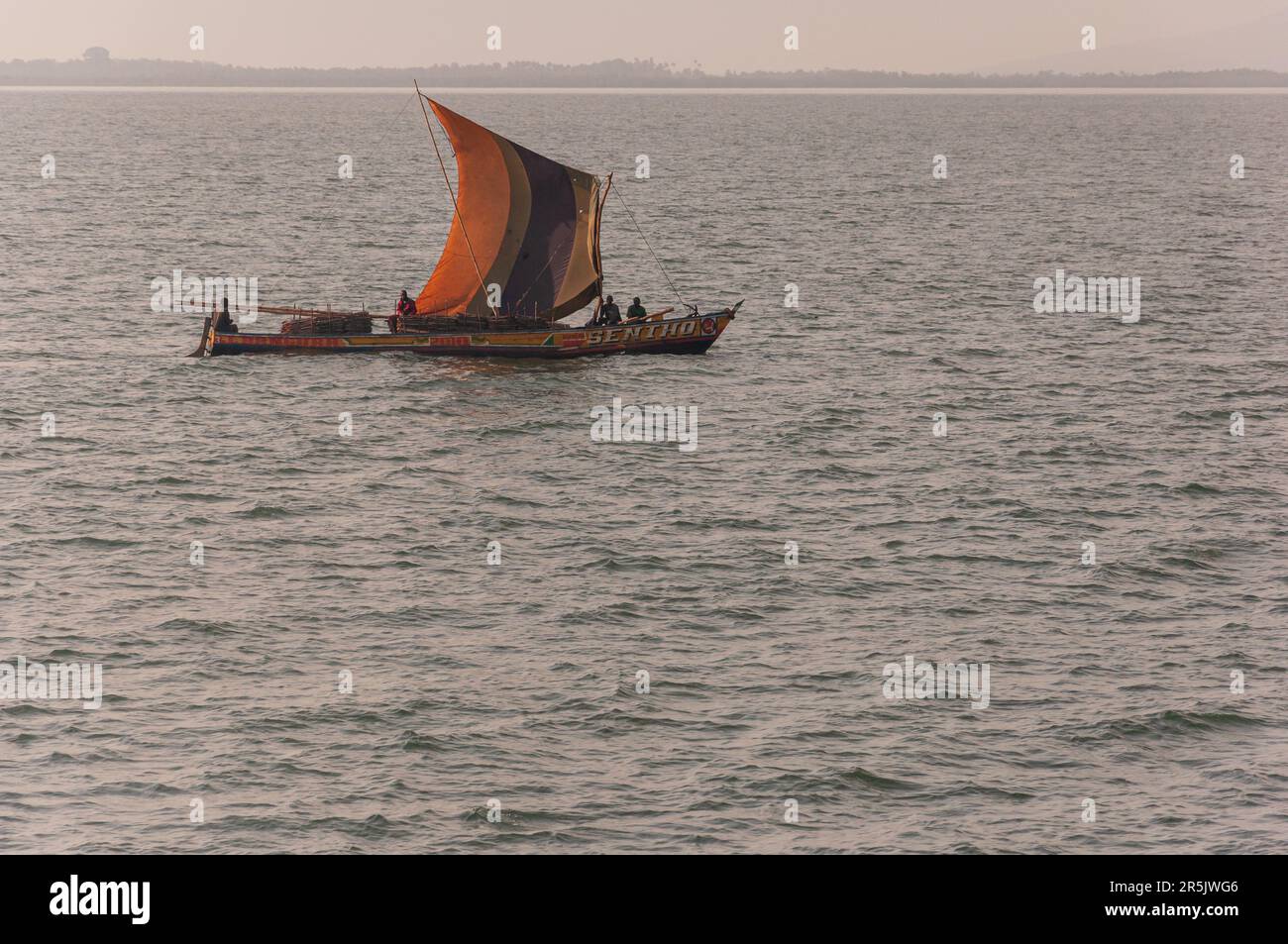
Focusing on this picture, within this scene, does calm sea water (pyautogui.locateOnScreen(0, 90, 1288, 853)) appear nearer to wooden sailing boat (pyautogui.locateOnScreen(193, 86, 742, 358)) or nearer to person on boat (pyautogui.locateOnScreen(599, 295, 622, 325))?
wooden sailing boat (pyautogui.locateOnScreen(193, 86, 742, 358))

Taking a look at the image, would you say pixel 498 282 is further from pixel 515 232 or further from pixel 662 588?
pixel 662 588

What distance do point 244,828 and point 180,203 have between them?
361 feet

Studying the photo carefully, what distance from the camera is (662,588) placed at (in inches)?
1533

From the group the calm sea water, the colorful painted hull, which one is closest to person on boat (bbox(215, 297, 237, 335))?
the colorful painted hull

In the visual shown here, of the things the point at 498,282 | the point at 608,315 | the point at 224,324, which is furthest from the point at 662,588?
the point at 224,324

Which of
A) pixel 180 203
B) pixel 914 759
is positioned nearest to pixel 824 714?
pixel 914 759

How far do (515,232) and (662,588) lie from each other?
28.8 meters

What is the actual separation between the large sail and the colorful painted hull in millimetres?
1667

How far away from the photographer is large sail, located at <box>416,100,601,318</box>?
210ft

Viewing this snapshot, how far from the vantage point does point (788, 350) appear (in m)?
69.1

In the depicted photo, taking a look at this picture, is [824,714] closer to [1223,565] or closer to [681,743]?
[681,743]

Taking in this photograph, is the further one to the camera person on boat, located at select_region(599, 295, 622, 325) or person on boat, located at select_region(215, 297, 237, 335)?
person on boat, located at select_region(599, 295, 622, 325)

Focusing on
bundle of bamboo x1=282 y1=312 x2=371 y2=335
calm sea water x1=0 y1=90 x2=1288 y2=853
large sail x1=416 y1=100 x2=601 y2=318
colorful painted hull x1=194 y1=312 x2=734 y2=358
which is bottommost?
calm sea water x1=0 y1=90 x2=1288 y2=853

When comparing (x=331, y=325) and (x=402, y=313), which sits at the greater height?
(x=402, y=313)
